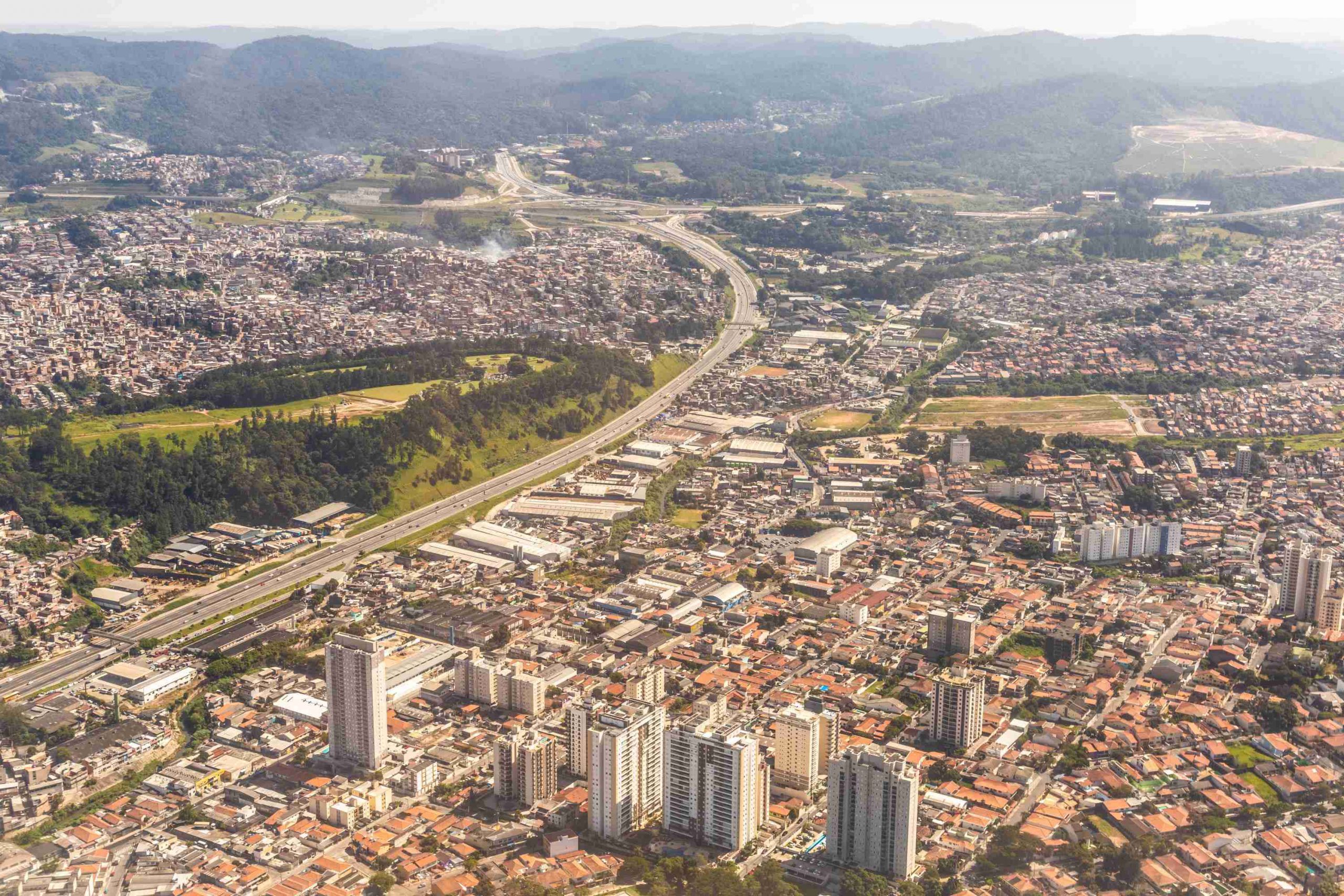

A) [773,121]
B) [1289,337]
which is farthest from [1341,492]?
[773,121]

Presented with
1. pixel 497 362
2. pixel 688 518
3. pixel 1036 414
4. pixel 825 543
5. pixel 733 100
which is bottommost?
pixel 688 518

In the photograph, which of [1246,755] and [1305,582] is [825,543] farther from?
[1246,755]

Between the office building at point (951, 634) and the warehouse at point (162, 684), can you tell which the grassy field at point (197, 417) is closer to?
the warehouse at point (162, 684)

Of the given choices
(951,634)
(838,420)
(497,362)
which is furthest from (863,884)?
(497,362)

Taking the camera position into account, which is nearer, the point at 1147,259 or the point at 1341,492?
the point at 1341,492

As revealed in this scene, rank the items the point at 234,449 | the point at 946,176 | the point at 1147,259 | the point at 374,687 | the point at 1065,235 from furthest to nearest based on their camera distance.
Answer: the point at 946,176 < the point at 1065,235 < the point at 1147,259 < the point at 234,449 < the point at 374,687

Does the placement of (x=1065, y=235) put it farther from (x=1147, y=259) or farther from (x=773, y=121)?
(x=773, y=121)
